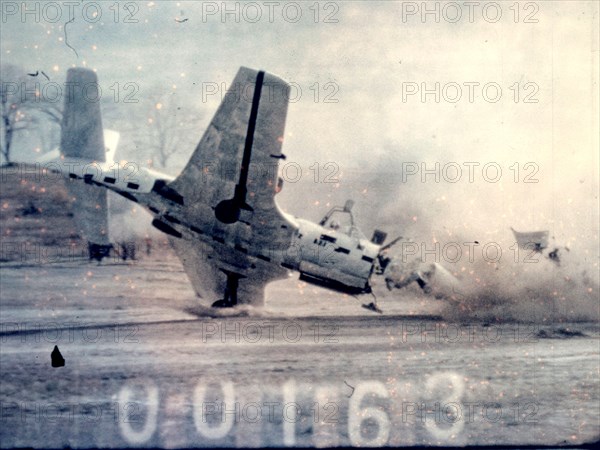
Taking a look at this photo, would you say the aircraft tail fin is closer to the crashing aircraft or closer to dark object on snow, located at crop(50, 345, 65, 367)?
the crashing aircraft

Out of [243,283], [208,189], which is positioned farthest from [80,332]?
[208,189]

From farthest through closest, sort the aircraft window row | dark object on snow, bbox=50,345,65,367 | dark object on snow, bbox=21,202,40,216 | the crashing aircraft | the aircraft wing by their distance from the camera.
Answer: dark object on snow, bbox=21,202,40,216 < the aircraft window row < dark object on snow, bbox=50,345,65,367 < the crashing aircraft < the aircraft wing

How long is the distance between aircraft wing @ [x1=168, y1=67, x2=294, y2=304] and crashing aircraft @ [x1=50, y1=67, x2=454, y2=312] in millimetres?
21

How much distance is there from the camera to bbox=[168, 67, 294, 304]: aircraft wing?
38.4 feet

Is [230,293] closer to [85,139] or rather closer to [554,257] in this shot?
[85,139]

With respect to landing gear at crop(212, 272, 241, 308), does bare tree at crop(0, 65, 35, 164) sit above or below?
above

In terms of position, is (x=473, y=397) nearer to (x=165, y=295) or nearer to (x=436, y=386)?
(x=436, y=386)

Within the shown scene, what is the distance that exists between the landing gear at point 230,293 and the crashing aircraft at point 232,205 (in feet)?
0.08

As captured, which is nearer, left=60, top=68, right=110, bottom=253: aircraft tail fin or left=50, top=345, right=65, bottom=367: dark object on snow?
left=60, top=68, right=110, bottom=253: aircraft tail fin

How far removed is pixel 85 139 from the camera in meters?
13.1

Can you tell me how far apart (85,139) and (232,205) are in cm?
360

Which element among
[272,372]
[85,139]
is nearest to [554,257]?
[272,372]

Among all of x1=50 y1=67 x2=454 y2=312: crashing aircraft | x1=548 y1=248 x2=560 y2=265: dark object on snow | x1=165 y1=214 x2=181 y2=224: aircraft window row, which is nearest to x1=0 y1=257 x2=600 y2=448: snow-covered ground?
x1=50 y1=67 x2=454 y2=312: crashing aircraft

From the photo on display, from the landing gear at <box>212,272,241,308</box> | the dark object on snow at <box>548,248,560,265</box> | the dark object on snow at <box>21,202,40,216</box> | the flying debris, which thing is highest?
the dark object on snow at <box>21,202,40,216</box>
